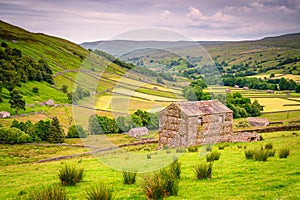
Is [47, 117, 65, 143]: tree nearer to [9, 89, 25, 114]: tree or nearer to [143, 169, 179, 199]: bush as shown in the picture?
[9, 89, 25, 114]: tree

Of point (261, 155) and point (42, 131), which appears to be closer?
point (261, 155)

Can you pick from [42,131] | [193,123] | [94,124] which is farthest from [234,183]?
[42,131]

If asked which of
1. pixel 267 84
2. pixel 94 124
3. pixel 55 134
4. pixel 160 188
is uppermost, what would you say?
pixel 160 188

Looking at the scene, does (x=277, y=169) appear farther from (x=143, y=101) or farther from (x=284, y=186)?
(x=143, y=101)

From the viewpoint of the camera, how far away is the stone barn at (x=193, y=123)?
30578 mm

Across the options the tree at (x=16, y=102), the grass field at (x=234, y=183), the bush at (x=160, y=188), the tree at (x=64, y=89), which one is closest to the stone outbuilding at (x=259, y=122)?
the grass field at (x=234, y=183)

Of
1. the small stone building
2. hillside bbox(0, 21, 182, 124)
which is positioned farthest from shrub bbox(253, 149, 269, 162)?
the small stone building

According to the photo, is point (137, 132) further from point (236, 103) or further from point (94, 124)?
point (236, 103)

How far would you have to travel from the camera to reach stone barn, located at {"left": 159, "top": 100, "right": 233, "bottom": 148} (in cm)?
3058

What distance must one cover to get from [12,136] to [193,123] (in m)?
37.3

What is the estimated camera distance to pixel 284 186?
1117cm

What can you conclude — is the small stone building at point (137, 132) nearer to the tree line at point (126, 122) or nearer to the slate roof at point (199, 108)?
the tree line at point (126, 122)

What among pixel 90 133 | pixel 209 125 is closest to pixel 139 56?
pixel 209 125

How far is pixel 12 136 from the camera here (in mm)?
56625
